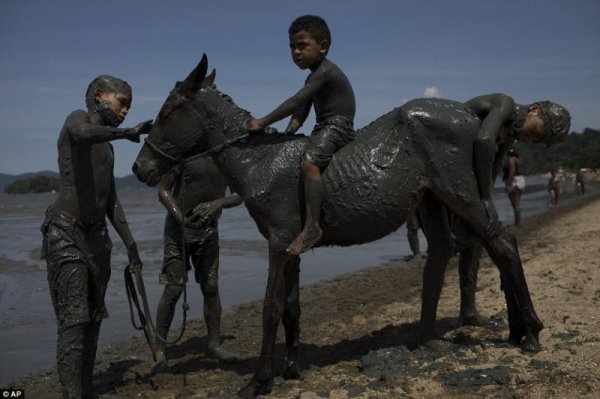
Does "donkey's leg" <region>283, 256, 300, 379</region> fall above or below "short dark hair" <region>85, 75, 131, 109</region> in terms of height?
below

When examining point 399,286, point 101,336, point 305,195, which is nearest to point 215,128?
point 305,195

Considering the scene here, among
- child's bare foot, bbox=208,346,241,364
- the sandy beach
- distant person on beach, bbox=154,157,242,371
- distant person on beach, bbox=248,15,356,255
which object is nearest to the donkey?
distant person on beach, bbox=248,15,356,255

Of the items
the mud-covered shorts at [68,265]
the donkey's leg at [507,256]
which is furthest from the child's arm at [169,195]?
the donkey's leg at [507,256]

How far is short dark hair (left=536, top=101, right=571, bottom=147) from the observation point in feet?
16.2

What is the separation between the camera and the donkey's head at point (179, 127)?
455cm

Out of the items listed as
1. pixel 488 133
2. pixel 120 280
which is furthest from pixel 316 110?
pixel 120 280

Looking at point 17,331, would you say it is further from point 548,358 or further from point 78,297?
point 548,358

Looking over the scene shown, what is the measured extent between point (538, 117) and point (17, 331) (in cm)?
673

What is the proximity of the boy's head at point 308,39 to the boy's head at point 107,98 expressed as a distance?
4.56ft

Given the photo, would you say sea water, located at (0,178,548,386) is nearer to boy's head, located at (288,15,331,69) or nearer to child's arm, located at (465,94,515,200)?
boy's head, located at (288,15,331,69)

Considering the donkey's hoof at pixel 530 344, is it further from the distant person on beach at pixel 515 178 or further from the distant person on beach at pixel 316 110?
the distant person on beach at pixel 515 178

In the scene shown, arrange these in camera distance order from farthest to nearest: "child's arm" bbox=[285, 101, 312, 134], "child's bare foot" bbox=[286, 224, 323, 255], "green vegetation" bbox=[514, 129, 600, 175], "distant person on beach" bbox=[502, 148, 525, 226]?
"green vegetation" bbox=[514, 129, 600, 175]
"distant person on beach" bbox=[502, 148, 525, 226]
"child's arm" bbox=[285, 101, 312, 134]
"child's bare foot" bbox=[286, 224, 323, 255]

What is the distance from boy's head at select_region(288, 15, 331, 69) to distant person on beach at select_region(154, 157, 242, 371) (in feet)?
5.36

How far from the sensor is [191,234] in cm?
566
